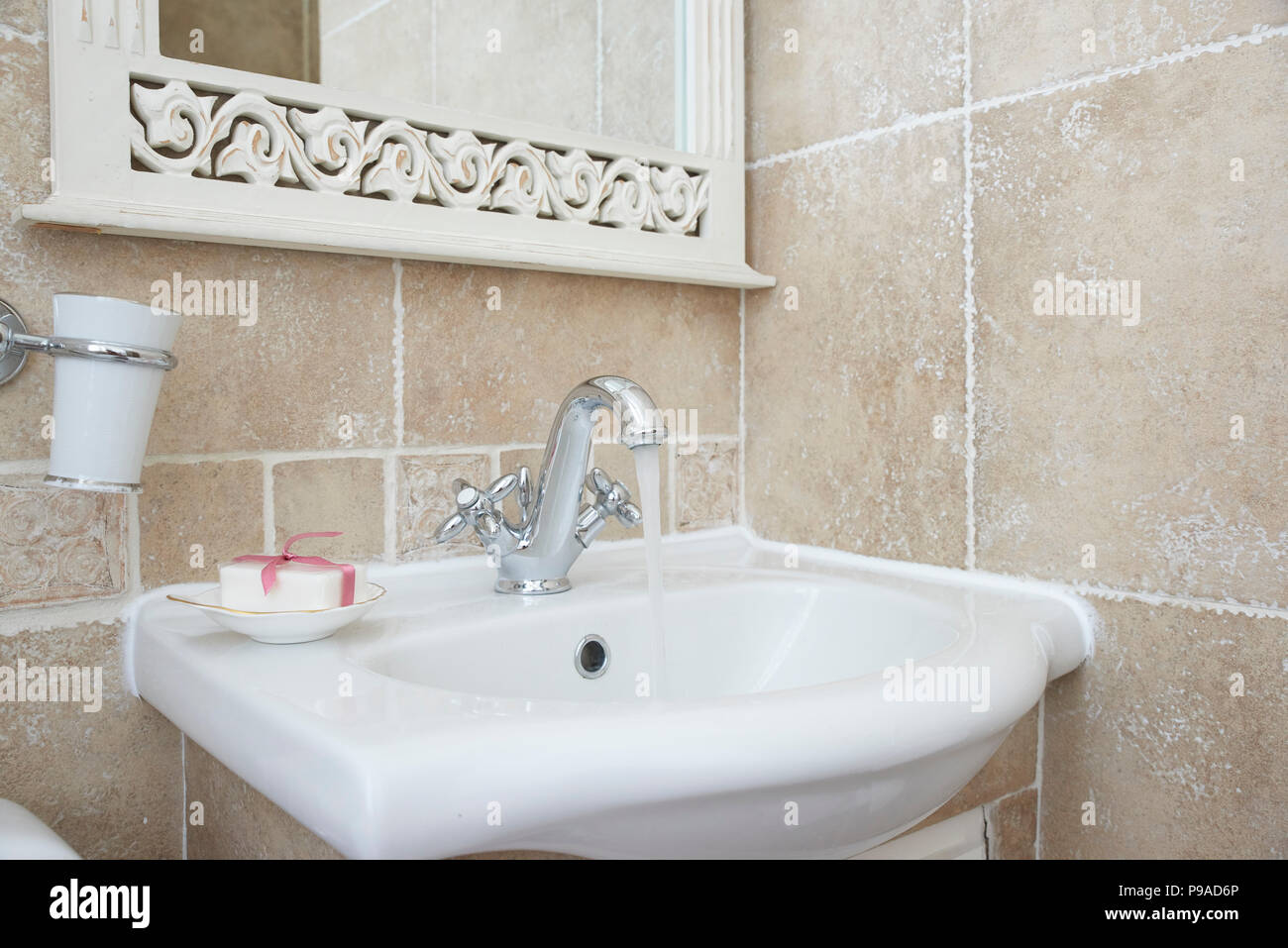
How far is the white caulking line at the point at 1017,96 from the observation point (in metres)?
0.76

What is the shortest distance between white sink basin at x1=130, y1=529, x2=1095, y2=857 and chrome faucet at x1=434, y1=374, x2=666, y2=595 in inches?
1.4

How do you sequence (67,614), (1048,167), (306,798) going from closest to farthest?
(306,798) < (67,614) < (1048,167)

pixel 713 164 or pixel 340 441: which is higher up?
pixel 713 164

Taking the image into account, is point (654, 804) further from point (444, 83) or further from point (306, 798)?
point (444, 83)

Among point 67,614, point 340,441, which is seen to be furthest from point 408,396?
point 67,614

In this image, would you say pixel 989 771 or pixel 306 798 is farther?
pixel 989 771

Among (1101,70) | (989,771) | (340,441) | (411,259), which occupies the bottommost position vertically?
(989,771)

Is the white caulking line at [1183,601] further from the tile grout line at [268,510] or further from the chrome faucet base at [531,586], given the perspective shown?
the tile grout line at [268,510]

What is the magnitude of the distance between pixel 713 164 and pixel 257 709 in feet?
2.75

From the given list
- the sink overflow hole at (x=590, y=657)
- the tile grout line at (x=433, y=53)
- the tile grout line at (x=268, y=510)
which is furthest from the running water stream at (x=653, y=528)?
the tile grout line at (x=433, y=53)

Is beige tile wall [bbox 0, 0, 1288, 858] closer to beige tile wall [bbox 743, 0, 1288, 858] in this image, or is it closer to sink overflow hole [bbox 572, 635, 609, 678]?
beige tile wall [bbox 743, 0, 1288, 858]

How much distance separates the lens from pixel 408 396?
94cm

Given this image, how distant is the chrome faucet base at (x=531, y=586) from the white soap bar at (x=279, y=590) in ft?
0.74

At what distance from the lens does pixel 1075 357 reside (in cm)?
87
